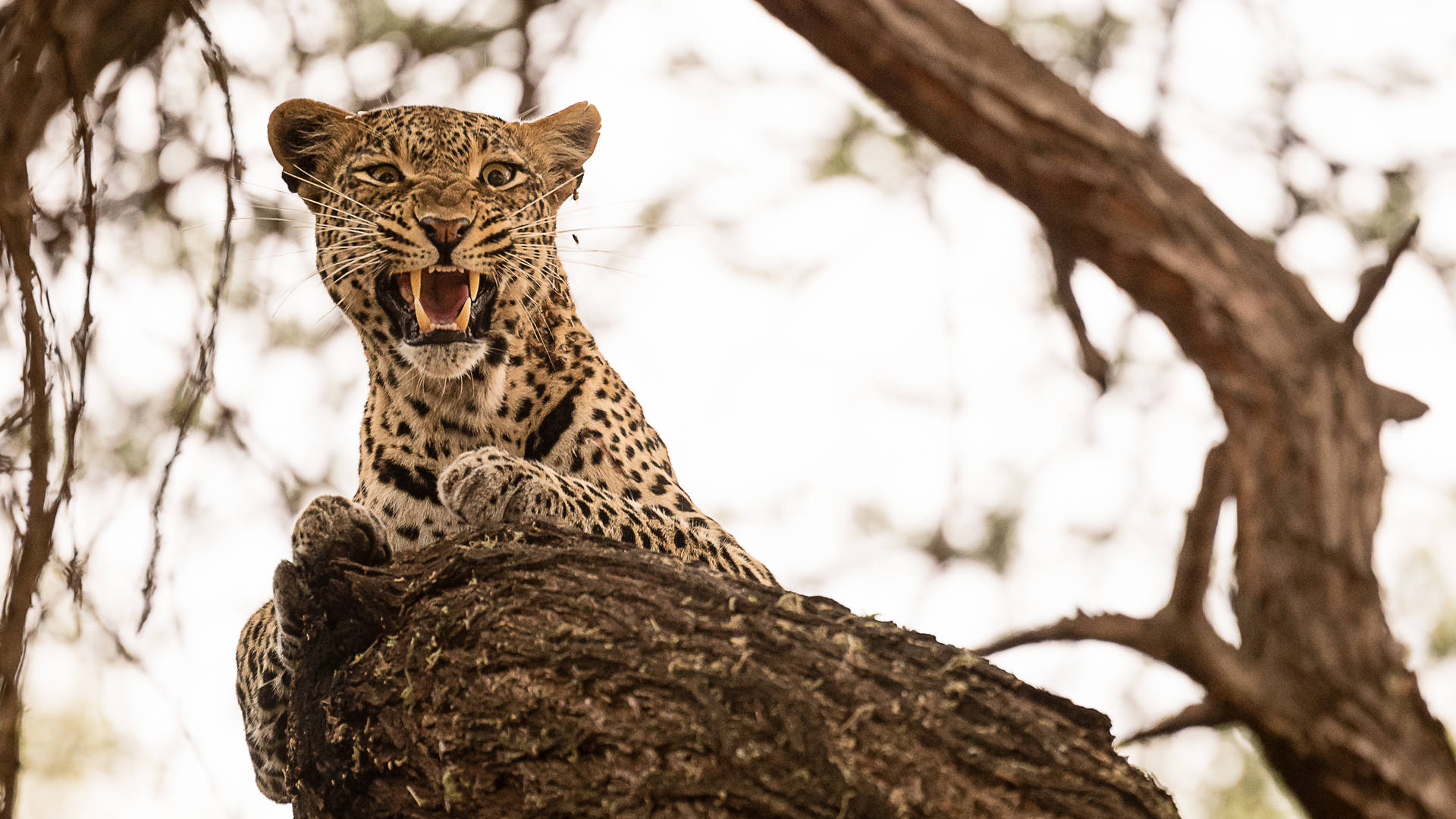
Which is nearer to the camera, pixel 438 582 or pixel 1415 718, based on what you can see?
pixel 438 582

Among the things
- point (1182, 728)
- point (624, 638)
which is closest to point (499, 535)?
point (624, 638)

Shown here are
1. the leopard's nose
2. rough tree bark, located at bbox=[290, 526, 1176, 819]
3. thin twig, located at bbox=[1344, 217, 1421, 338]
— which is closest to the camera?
rough tree bark, located at bbox=[290, 526, 1176, 819]

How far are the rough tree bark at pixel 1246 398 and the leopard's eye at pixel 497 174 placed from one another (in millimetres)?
1357

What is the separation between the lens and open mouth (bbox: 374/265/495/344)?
542 cm

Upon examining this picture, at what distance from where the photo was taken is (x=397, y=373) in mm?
5711

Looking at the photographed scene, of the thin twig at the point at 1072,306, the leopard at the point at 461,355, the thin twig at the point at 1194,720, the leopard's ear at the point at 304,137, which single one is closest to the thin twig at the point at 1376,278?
the thin twig at the point at 1072,306

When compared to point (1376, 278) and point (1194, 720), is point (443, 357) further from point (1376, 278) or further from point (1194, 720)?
point (1376, 278)

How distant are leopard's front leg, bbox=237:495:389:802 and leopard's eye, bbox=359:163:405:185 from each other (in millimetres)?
1846

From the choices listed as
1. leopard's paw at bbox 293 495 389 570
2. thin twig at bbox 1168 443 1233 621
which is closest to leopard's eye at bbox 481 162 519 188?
leopard's paw at bbox 293 495 389 570

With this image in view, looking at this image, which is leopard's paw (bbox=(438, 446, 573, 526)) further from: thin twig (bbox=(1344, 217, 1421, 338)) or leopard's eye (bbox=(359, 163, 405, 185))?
thin twig (bbox=(1344, 217, 1421, 338))

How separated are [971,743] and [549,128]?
392 cm

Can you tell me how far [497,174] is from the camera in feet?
20.1

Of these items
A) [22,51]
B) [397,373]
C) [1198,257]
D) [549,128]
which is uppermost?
[549,128]

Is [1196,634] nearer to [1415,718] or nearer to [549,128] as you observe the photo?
[1415,718]
